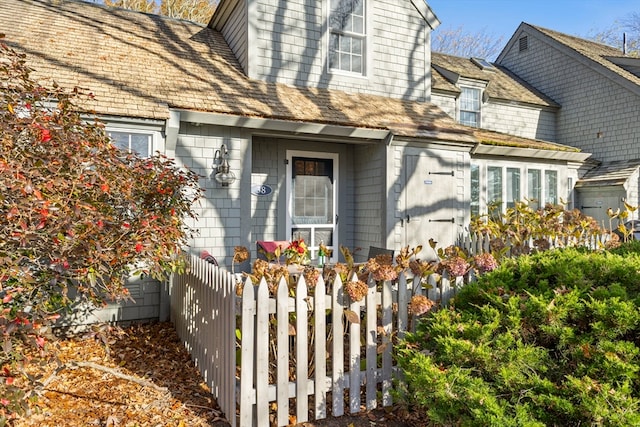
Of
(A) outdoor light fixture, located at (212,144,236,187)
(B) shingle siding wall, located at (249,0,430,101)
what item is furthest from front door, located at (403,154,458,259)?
(A) outdoor light fixture, located at (212,144,236,187)

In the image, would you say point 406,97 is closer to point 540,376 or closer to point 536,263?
point 536,263

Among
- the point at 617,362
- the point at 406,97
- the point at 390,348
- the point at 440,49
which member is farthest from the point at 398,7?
the point at 440,49

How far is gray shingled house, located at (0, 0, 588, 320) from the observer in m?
6.23

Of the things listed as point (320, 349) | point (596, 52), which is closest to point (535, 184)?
point (596, 52)

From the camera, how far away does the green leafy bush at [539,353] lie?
2.31 metres

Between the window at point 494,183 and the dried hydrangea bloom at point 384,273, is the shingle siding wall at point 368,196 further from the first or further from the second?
the dried hydrangea bloom at point 384,273

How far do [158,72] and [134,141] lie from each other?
5.33 feet

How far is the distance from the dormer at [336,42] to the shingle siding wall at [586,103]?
8.01m

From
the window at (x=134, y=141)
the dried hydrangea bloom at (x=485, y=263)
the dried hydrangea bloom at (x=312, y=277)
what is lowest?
the dried hydrangea bloom at (x=312, y=277)

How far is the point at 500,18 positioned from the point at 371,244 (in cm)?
2584

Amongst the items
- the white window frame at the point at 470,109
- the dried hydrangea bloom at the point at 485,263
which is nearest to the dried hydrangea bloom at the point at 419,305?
the dried hydrangea bloom at the point at 485,263

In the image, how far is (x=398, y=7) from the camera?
8.78 meters

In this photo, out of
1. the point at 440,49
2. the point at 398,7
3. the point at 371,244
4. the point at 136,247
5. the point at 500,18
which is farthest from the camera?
the point at 500,18

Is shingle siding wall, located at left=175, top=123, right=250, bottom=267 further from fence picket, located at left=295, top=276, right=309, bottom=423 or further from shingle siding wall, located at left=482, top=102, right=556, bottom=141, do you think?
shingle siding wall, located at left=482, top=102, right=556, bottom=141
